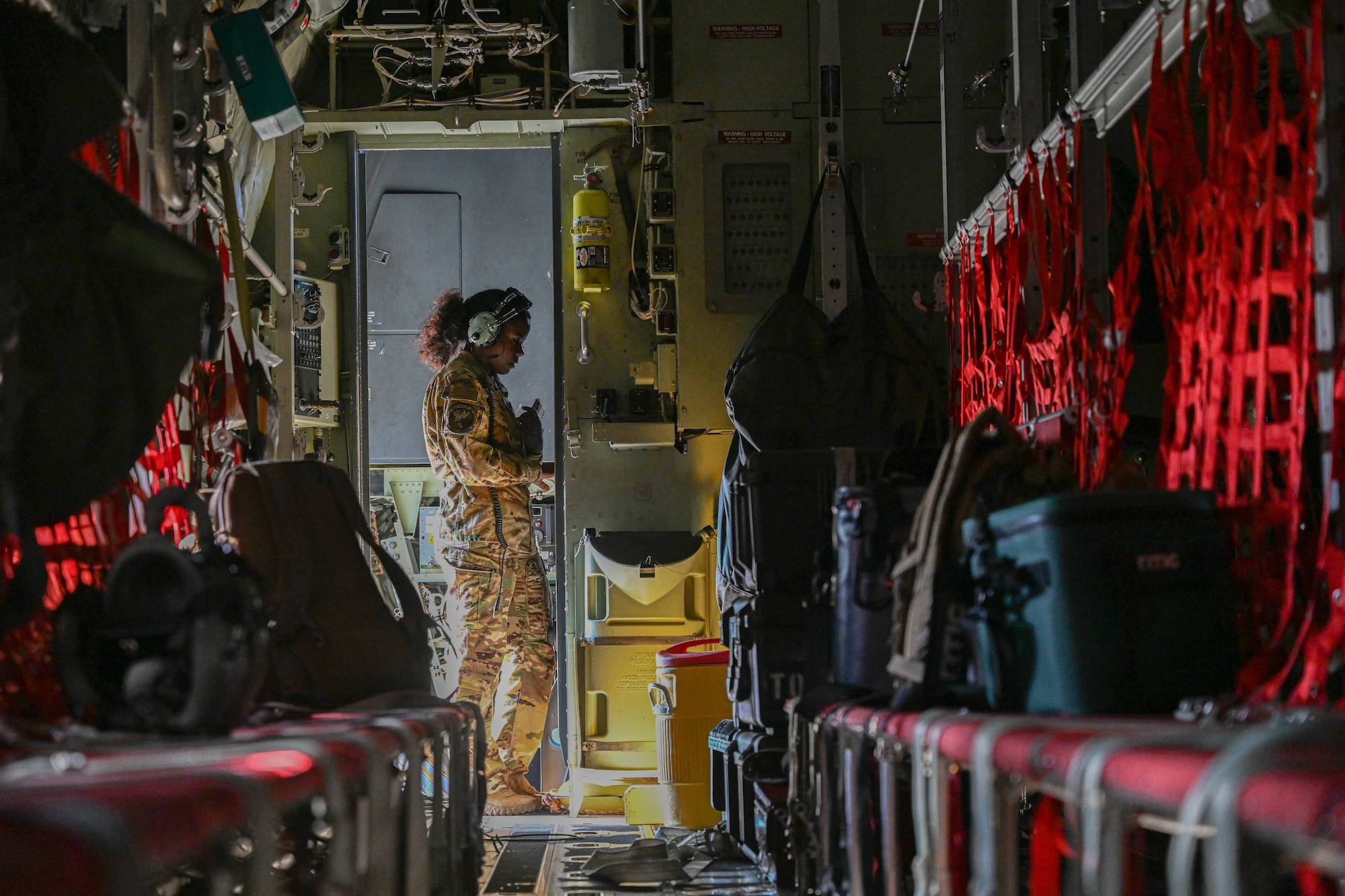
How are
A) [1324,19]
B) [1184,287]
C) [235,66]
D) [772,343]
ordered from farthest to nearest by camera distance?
[772,343]
[235,66]
[1184,287]
[1324,19]

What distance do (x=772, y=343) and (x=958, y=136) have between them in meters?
1.12

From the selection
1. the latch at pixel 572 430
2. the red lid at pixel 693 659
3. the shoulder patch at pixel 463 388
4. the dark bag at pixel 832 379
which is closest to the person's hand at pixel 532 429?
the latch at pixel 572 430

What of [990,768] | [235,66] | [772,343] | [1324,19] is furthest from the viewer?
[772,343]

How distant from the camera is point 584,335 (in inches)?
251

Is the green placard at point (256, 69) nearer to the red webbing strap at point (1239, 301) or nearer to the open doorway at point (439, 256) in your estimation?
the red webbing strap at point (1239, 301)

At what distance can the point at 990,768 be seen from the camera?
1.66 metres

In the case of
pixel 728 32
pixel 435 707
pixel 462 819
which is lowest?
pixel 462 819

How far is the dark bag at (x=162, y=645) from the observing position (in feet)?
6.65

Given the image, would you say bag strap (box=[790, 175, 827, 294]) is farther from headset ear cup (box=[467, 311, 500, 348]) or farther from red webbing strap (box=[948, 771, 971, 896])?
red webbing strap (box=[948, 771, 971, 896])

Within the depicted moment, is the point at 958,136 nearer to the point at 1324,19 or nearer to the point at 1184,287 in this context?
the point at 1184,287

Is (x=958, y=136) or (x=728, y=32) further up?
(x=728, y=32)

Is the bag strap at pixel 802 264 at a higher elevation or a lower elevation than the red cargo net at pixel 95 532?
higher

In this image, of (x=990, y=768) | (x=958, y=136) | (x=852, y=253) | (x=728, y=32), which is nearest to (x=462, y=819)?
(x=990, y=768)

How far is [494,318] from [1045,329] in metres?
3.47
